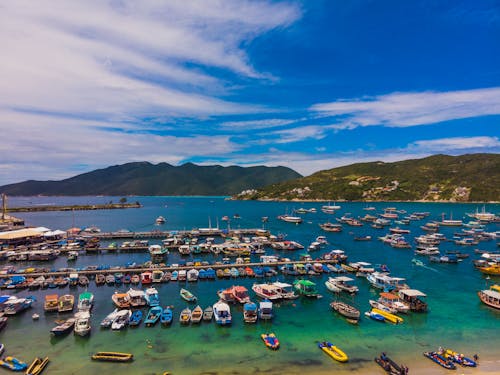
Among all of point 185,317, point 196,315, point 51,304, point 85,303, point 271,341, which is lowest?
point 271,341

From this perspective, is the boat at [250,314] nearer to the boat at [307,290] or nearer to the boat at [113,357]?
the boat at [307,290]

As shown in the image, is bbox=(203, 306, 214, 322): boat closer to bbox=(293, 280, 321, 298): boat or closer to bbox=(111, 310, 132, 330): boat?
bbox=(111, 310, 132, 330): boat

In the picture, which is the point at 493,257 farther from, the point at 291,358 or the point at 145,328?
the point at 145,328

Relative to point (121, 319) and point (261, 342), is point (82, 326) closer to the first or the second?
point (121, 319)

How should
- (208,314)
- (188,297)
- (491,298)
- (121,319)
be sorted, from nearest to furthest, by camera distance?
(121,319), (208,314), (491,298), (188,297)

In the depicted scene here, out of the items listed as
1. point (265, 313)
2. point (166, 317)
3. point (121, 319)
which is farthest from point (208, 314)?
point (121, 319)

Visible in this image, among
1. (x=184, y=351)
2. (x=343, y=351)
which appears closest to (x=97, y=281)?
(x=184, y=351)

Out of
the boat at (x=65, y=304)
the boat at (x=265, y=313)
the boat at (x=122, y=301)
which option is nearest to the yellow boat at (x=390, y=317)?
the boat at (x=265, y=313)
